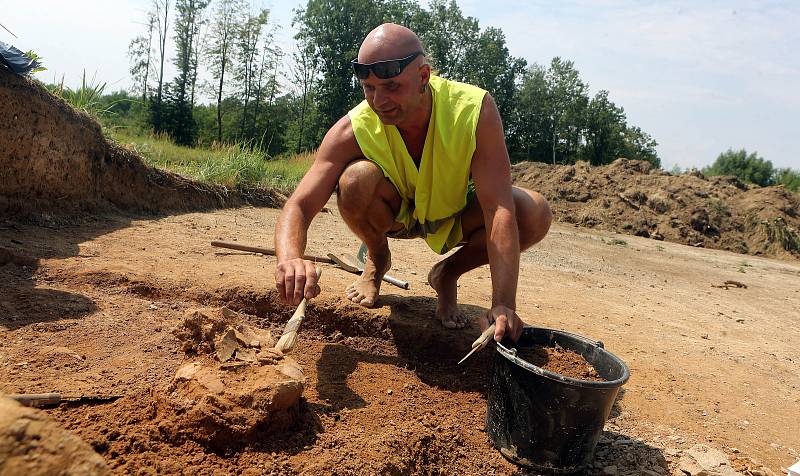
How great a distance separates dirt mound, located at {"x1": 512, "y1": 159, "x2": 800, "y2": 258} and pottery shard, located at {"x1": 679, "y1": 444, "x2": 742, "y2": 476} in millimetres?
10197

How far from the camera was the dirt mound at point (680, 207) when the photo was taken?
37.8 feet

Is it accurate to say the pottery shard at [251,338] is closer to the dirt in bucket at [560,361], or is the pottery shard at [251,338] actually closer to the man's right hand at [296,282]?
the man's right hand at [296,282]

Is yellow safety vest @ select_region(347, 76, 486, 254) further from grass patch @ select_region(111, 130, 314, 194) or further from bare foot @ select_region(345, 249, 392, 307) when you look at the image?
grass patch @ select_region(111, 130, 314, 194)

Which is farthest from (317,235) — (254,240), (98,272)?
(98,272)

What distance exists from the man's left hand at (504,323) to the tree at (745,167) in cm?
2604

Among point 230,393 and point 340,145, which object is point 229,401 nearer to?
point 230,393

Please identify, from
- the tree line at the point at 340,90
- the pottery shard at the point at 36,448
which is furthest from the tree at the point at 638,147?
the pottery shard at the point at 36,448

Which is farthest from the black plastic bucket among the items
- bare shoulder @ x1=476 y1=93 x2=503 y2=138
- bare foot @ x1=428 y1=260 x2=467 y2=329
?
bare shoulder @ x1=476 y1=93 x2=503 y2=138

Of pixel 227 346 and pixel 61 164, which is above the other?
pixel 61 164

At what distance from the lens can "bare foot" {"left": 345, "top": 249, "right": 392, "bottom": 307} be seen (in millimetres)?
2848

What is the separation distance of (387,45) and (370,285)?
1.22 m

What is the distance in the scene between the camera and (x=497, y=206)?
2297 mm

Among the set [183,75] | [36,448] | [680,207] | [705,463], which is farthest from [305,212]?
[183,75]

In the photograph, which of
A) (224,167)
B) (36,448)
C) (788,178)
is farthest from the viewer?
(788,178)
